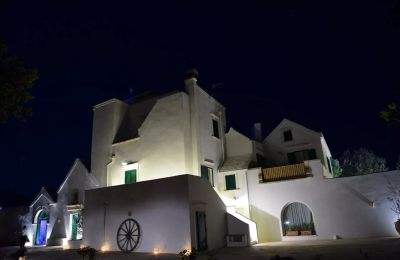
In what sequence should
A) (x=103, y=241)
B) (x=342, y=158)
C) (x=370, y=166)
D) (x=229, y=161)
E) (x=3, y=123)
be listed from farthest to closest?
1. (x=342, y=158)
2. (x=370, y=166)
3. (x=229, y=161)
4. (x=103, y=241)
5. (x=3, y=123)

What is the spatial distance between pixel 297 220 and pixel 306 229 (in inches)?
29.3

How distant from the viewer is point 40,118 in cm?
6881

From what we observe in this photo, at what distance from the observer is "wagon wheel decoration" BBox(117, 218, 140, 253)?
55.5 ft

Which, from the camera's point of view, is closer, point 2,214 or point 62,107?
point 2,214

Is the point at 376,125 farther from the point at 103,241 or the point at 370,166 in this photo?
the point at 103,241

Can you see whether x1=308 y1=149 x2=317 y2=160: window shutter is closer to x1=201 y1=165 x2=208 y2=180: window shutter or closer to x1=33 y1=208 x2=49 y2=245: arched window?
x1=201 y1=165 x2=208 y2=180: window shutter

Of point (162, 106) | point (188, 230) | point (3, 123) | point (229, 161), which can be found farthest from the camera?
point (229, 161)

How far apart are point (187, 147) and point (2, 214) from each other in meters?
23.5

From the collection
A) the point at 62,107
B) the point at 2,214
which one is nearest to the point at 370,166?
the point at 2,214

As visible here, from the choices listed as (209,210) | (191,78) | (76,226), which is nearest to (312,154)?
(209,210)

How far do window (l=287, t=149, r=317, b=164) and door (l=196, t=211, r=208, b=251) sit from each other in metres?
10.5

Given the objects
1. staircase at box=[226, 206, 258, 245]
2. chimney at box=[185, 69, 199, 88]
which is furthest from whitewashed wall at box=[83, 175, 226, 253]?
chimney at box=[185, 69, 199, 88]

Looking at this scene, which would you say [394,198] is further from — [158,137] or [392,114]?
[158,137]

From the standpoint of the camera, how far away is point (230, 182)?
72.7ft
